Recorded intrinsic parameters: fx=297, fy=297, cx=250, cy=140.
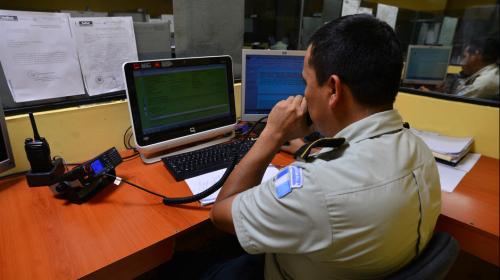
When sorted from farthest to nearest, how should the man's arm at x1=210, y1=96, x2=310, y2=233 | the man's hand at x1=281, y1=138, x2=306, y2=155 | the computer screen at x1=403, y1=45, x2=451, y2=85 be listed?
the computer screen at x1=403, y1=45, x2=451, y2=85, the man's hand at x1=281, y1=138, x2=306, y2=155, the man's arm at x1=210, y1=96, x2=310, y2=233

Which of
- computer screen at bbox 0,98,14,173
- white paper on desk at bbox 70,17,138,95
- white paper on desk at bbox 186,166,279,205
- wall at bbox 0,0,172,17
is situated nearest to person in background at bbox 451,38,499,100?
white paper on desk at bbox 186,166,279,205

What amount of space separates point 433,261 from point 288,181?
1.06 ft

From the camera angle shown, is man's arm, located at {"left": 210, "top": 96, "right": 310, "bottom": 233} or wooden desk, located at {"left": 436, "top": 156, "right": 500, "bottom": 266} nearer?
man's arm, located at {"left": 210, "top": 96, "right": 310, "bottom": 233}

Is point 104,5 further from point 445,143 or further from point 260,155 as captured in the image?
point 445,143

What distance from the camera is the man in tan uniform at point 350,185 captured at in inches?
22.0

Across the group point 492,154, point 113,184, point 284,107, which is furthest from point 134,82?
point 492,154

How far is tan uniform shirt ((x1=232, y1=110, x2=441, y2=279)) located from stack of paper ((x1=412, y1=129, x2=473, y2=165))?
0.76 metres

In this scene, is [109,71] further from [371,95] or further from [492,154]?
[492,154]

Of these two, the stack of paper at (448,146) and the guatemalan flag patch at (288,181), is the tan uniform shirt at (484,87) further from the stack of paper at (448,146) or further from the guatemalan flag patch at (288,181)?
the guatemalan flag patch at (288,181)

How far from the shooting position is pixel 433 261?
0.59m

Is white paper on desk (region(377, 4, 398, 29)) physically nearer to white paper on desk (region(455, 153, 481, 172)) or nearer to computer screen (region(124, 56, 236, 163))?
white paper on desk (region(455, 153, 481, 172))

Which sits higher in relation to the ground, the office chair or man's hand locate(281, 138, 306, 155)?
the office chair

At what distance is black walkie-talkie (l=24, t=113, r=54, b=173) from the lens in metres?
0.95

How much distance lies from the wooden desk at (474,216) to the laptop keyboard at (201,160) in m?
0.78
